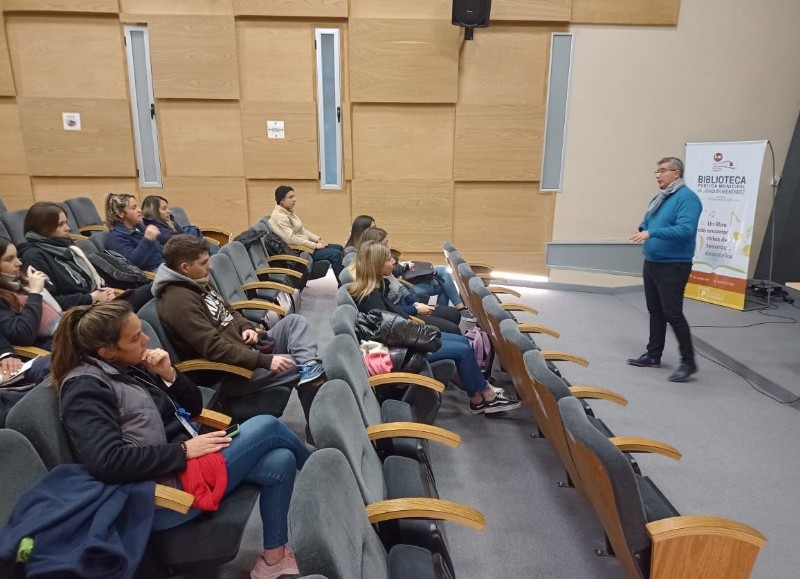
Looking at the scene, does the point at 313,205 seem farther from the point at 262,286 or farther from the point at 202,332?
the point at 202,332

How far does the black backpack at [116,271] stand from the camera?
10.9 feet

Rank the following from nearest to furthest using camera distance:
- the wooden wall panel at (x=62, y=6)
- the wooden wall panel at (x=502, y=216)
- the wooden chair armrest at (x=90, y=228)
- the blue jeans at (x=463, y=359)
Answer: the blue jeans at (x=463, y=359) < the wooden chair armrest at (x=90, y=228) < the wooden wall panel at (x=62, y=6) < the wooden wall panel at (x=502, y=216)

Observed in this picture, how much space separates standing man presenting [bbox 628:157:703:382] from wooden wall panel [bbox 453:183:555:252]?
2.40 m

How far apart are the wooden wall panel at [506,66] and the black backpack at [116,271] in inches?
149

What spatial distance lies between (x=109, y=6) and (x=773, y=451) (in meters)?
6.65

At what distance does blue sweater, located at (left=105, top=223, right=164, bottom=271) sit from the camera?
12.1ft

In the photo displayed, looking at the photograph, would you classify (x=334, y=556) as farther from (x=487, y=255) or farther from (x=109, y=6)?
(x=109, y=6)

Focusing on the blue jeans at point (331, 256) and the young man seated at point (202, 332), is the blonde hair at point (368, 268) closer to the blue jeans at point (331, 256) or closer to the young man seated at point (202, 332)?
the young man seated at point (202, 332)

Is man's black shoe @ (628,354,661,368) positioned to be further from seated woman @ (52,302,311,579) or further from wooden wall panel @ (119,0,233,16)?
wooden wall panel @ (119,0,233,16)

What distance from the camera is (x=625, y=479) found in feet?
4.70

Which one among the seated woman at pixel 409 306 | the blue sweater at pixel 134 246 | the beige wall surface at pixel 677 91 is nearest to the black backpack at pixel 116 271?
the blue sweater at pixel 134 246

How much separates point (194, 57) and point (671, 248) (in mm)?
4897

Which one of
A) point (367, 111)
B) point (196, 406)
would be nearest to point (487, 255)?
point (367, 111)

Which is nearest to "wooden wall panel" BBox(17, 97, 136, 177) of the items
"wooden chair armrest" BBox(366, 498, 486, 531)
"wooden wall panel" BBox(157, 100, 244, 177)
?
"wooden wall panel" BBox(157, 100, 244, 177)
